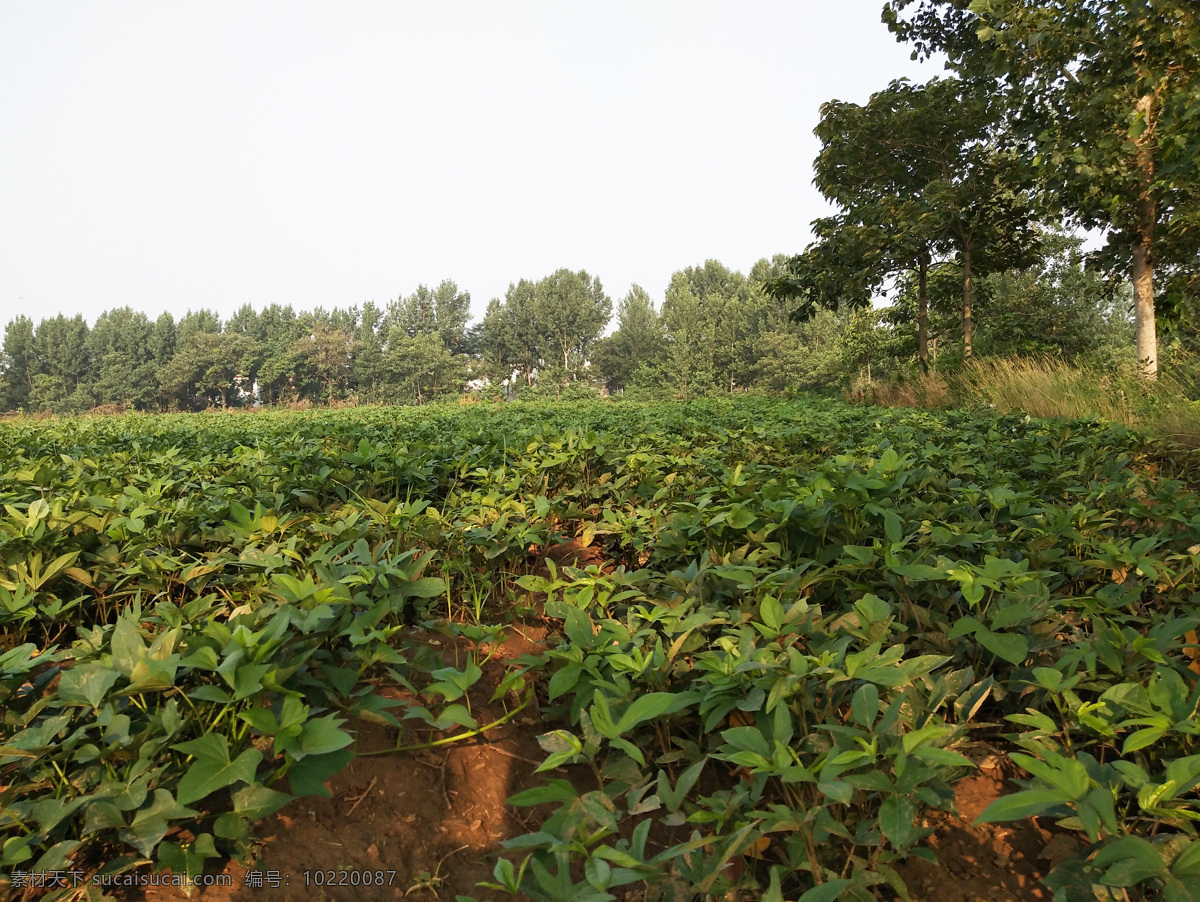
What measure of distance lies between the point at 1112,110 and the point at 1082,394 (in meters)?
3.65

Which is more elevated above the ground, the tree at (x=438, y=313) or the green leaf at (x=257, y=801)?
the tree at (x=438, y=313)

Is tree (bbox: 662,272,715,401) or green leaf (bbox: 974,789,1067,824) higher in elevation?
tree (bbox: 662,272,715,401)

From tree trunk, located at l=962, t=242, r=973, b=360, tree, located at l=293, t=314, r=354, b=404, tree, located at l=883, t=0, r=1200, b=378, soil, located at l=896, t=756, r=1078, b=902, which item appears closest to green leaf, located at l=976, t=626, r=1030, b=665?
soil, located at l=896, t=756, r=1078, b=902

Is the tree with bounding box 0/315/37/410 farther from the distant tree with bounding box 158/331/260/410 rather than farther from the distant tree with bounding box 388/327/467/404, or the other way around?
the distant tree with bounding box 388/327/467/404

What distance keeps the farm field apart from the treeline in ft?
137

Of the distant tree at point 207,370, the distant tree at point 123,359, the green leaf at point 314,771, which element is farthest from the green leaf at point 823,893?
the distant tree at point 123,359

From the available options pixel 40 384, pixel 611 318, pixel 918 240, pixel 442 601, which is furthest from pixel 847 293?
pixel 40 384

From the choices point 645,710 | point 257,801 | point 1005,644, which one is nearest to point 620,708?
point 645,710

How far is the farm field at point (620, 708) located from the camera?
42.4 inches

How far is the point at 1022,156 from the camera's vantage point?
11.1 metres

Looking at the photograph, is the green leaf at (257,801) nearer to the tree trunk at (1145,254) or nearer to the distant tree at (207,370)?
the tree trunk at (1145,254)

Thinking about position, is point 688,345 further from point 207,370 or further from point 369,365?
point 207,370

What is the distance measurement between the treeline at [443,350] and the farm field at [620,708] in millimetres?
41842

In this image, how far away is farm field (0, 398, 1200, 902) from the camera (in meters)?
1.08
